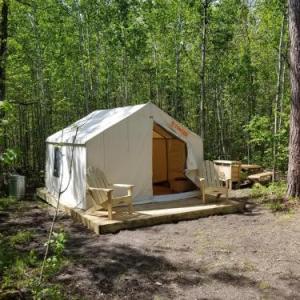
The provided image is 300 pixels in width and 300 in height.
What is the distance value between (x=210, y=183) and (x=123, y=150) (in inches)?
83.0

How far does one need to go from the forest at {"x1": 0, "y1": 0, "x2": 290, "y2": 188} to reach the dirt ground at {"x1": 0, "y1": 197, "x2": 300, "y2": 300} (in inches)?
205

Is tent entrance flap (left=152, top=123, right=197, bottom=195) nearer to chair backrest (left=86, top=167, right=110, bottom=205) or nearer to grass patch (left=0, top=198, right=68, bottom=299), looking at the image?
chair backrest (left=86, top=167, right=110, bottom=205)

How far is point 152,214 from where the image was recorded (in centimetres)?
716

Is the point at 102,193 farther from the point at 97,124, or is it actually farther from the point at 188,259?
the point at 188,259

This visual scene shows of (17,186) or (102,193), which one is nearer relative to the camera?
(102,193)

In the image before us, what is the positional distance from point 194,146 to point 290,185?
2.23 m

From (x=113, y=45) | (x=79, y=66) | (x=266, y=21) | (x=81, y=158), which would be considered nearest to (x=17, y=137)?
(x=79, y=66)

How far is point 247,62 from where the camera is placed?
54.3ft

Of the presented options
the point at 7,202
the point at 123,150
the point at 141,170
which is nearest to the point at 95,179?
the point at 123,150

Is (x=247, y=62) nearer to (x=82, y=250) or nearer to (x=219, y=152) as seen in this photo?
(x=219, y=152)

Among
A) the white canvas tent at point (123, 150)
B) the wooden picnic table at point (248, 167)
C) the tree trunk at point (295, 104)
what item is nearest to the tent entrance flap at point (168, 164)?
the white canvas tent at point (123, 150)

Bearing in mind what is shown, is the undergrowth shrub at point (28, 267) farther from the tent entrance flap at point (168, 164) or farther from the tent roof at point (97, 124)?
the tent entrance flap at point (168, 164)

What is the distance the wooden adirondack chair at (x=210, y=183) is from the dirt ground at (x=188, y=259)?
84cm

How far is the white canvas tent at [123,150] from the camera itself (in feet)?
25.1
